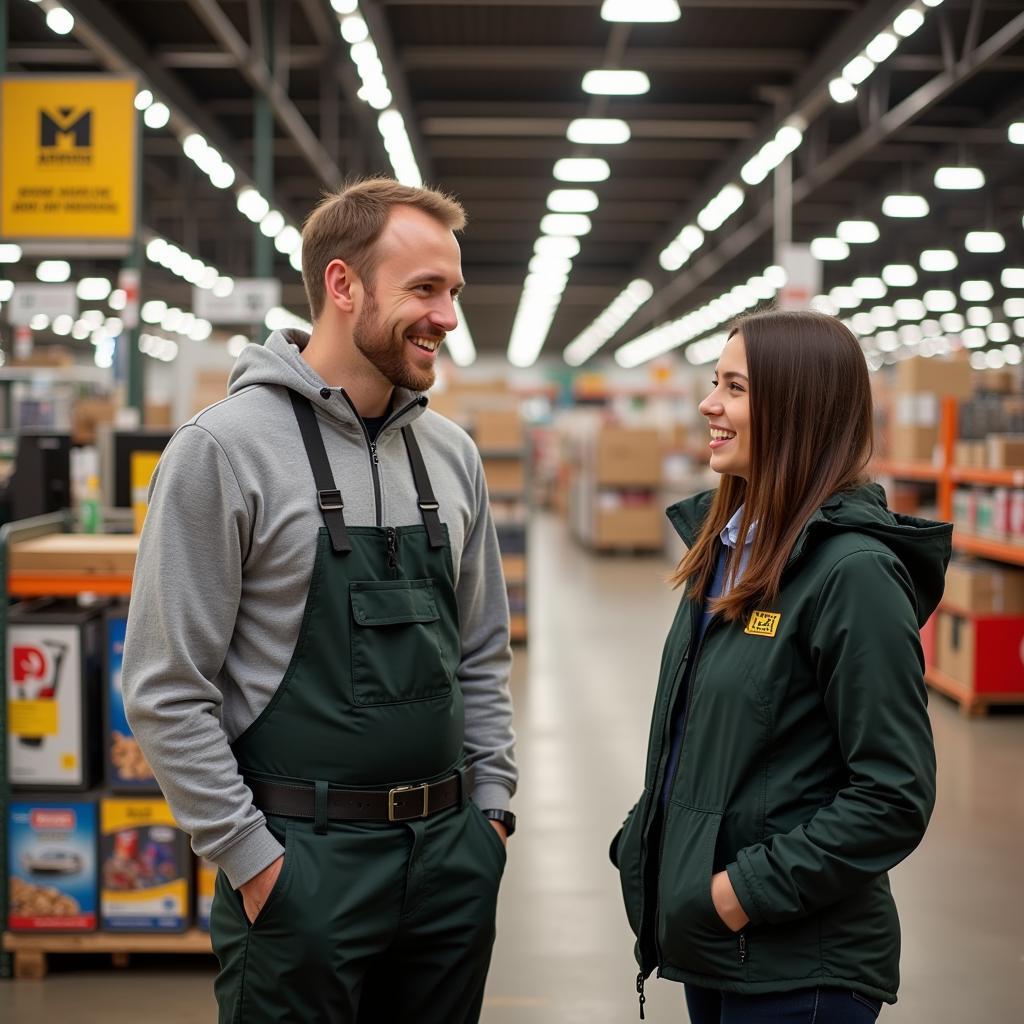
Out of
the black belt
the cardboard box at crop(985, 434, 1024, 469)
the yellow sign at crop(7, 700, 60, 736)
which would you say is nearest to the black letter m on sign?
the yellow sign at crop(7, 700, 60, 736)

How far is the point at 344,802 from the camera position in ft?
5.41

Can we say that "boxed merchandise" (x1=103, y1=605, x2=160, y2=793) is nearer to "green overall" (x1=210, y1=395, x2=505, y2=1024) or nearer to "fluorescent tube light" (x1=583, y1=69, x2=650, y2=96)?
"green overall" (x1=210, y1=395, x2=505, y2=1024)

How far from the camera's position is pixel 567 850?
171 inches

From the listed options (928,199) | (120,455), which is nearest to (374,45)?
(120,455)

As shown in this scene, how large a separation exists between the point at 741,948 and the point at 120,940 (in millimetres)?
2214

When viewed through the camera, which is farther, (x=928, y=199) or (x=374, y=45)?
(x=928, y=199)

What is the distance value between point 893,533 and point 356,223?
0.87 meters

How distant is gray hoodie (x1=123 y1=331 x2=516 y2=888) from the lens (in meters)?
1.58

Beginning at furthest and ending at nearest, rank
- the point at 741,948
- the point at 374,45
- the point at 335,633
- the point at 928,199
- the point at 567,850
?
the point at 928,199 → the point at 374,45 → the point at 567,850 → the point at 335,633 → the point at 741,948

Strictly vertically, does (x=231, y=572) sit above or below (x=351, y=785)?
above

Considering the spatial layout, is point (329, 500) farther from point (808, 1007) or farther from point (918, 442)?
point (918, 442)

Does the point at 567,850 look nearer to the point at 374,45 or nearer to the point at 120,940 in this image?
the point at 120,940

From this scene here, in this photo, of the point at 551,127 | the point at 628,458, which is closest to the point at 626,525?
the point at 628,458

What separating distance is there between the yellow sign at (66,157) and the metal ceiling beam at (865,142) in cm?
599
